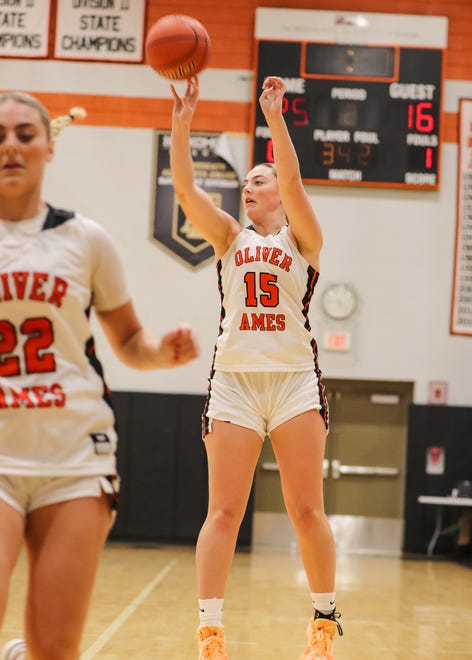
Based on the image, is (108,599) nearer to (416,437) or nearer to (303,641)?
(303,641)

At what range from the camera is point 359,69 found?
34.7 feet

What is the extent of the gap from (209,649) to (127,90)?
8.51m

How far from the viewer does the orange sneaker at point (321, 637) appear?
3.81m

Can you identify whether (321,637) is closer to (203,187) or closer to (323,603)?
(323,603)

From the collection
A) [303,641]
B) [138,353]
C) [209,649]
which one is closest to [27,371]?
[138,353]

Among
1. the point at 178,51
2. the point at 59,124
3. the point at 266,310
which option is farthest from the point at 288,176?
the point at 59,124

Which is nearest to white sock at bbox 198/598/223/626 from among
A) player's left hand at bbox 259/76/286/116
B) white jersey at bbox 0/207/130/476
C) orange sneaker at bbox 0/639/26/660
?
orange sneaker at bbox 0/639/26/660

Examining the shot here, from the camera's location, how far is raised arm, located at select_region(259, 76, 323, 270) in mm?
3865

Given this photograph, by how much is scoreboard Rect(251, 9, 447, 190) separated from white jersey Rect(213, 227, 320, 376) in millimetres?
6640

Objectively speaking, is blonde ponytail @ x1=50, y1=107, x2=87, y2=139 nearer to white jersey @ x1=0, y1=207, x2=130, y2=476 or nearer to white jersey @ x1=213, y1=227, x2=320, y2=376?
white jersey @ x1=0, y1=207, x2=130, y2=476

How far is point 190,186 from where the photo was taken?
3773 mm

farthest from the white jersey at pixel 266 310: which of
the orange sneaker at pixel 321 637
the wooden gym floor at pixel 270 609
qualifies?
the wooden gym floor at pixel 270 609

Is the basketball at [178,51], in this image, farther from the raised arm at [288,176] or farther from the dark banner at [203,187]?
the dark banner at [203,187]

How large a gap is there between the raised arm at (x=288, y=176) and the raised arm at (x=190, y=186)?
0.31 metres
